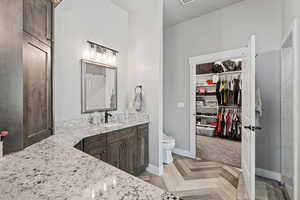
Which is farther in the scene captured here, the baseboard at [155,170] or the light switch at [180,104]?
the light switch at [180,104]

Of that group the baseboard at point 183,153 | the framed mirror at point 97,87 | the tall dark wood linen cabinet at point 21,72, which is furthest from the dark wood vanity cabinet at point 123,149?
the baseboard at point 183,153

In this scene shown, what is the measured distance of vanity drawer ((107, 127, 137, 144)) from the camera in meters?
2.05

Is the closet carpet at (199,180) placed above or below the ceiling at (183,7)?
below

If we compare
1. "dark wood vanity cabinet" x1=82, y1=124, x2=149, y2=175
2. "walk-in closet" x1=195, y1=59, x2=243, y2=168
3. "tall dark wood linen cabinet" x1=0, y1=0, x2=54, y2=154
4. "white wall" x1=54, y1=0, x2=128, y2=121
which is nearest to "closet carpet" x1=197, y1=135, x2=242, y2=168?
"walk-in closet" x1=195, y1=59, x2=243, y2=168

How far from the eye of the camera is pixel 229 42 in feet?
10.2

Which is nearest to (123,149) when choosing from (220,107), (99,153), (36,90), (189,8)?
(99,153)

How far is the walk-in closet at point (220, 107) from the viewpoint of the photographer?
14.9ft

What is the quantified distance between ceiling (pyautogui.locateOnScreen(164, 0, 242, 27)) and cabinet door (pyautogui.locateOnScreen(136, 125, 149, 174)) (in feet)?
7.57

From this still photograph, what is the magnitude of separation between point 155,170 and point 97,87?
5.43 feet

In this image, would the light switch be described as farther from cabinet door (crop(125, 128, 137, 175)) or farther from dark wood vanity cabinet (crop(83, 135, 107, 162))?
dark wood vanity cabinet (crop(83, 135, 107, 162))

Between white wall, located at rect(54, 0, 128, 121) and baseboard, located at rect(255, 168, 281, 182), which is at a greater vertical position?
white wall, located at rect(54, 0, 128, 121)

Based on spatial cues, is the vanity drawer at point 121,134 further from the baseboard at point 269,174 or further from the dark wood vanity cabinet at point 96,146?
the baseboard at point 269,174

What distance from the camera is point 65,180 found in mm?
668

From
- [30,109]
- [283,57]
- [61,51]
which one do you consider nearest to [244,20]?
[283,57]
